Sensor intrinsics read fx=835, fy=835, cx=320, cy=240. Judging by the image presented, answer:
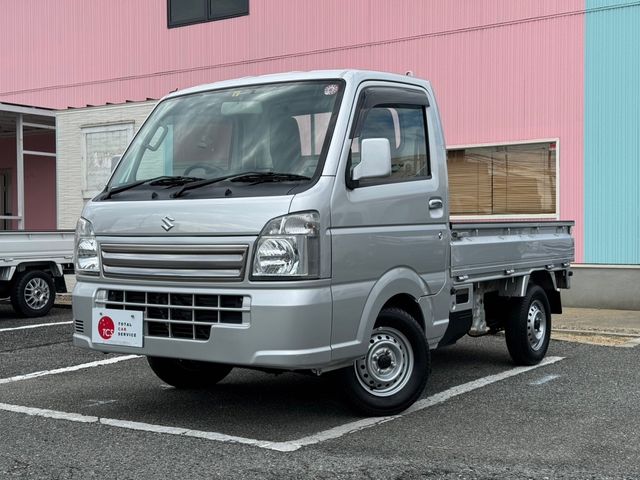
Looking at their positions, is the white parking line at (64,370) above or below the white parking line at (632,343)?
below

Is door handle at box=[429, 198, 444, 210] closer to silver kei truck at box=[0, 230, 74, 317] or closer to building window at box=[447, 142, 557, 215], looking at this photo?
silver kei truck at box=[0, 230, 74, 317]

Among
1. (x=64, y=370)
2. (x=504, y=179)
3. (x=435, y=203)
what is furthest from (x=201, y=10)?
(x=435, y=203)

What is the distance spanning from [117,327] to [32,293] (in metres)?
6.74

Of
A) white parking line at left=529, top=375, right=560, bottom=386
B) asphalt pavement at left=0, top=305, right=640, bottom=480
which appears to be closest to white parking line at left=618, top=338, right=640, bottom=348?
asphalt pavement at left=0, top=305, right=640, bottom=480

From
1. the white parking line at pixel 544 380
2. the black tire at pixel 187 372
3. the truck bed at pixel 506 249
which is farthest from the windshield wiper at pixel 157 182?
the white parking line at pixel 544 380

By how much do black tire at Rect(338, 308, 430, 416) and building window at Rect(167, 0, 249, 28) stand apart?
11.2 meters

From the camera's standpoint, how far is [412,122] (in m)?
6.10

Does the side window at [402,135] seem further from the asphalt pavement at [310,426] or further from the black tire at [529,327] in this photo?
the black tire at [529,327]

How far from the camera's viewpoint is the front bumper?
4.86 m

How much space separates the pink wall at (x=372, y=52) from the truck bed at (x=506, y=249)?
4791 mm

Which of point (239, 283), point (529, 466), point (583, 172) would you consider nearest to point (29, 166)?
point (583, 172)

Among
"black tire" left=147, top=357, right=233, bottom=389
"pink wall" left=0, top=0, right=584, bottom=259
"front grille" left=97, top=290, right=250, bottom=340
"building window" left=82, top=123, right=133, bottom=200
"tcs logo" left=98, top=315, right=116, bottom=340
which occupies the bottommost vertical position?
"black tire" left=147, top=357, right=233, bottom=389

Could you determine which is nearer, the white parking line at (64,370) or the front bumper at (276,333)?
the front bumper at (276,333)

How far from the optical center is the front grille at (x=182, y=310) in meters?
5.01
